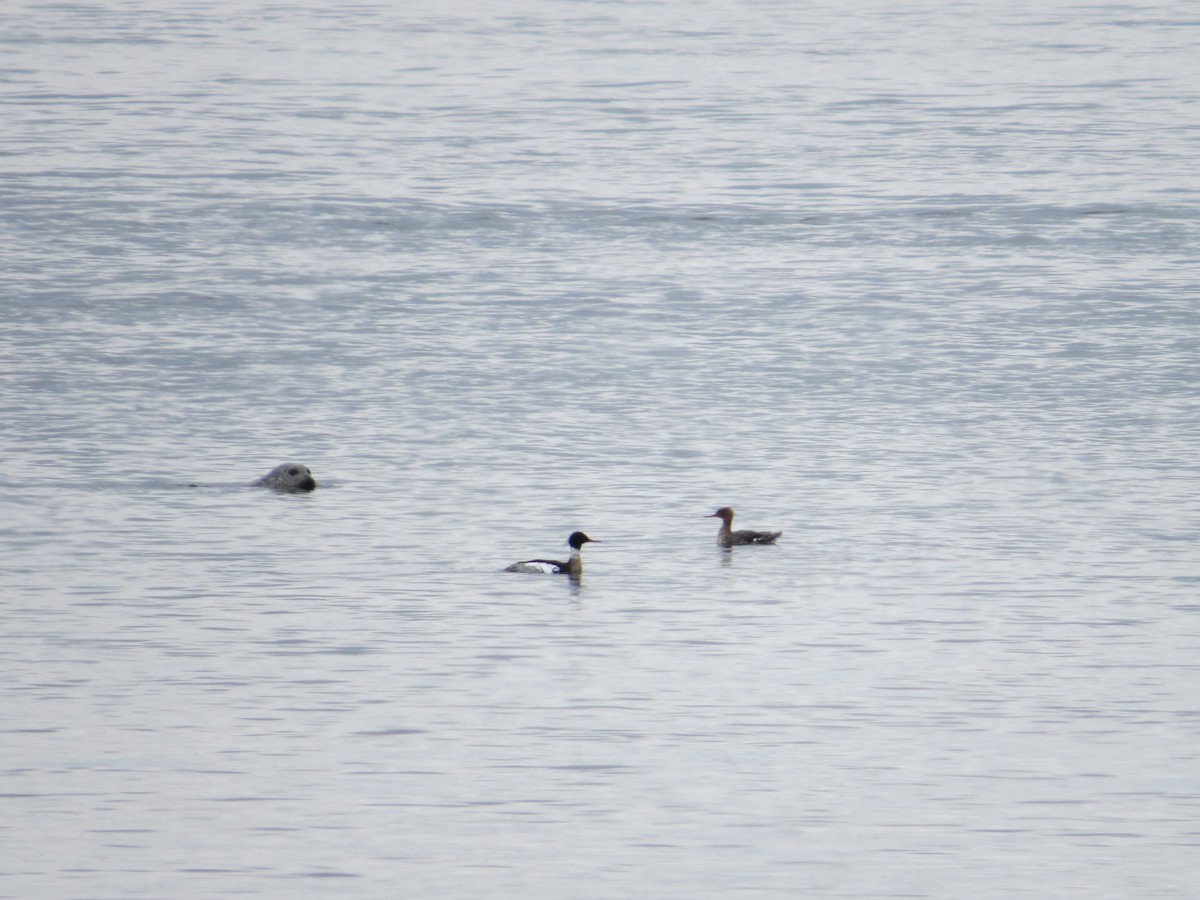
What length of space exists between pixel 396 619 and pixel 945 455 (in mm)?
8649

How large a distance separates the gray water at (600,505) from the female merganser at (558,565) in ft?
0.71

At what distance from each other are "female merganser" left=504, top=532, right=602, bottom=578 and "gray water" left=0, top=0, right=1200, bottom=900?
0.22 m

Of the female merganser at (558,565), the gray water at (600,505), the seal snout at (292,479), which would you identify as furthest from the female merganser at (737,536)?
the seal snout at (292,479)

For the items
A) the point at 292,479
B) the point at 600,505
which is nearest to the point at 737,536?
the point at 600,505

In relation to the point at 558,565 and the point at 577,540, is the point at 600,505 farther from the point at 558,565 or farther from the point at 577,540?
the point at 558,565

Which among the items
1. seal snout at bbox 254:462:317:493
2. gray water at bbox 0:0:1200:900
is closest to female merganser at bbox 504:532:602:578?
gray water at bbox 0:0:1200:900

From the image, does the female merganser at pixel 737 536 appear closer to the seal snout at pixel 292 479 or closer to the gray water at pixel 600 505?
the gray water at pixel 600 505

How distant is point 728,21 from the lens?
77.4 metres

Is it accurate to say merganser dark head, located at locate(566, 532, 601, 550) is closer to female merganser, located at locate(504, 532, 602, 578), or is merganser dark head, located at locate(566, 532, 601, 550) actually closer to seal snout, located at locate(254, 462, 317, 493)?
female merganser, located at locate(504, 532, 602, 578)

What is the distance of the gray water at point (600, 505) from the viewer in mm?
12148

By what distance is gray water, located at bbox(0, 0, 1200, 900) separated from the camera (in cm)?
1215

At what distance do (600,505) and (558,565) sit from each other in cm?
297

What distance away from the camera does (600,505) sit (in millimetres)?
20688

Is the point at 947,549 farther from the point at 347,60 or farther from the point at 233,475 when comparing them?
the point at 347,60
